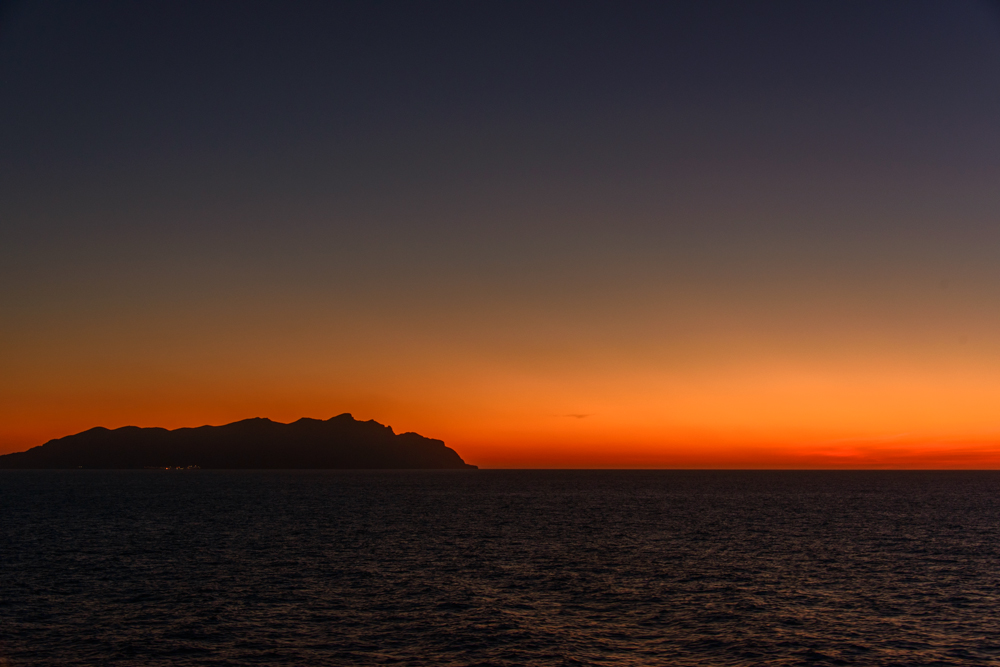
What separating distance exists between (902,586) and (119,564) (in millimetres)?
59161

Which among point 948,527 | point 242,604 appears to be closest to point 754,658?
point 242,604

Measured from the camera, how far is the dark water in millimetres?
33906

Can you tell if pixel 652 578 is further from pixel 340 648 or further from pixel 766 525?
pixel 766 525

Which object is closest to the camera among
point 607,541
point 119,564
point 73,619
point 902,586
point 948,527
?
point 73,619

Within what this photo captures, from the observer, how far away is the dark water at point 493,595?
111 feet

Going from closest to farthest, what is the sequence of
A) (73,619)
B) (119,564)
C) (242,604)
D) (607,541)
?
(73,619), (242,604), (119,564), (607,541)

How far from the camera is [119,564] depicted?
5669 cm

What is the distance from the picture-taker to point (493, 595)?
45.8 metres

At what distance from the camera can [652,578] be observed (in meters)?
51.9

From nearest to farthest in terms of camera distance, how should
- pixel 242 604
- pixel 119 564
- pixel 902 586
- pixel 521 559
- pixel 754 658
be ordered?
pixel 754 658 → pixel 242 604 → pixel 902 586 → pixel 119 564 → pixel 521 559

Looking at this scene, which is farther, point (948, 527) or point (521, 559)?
point (948, 527)

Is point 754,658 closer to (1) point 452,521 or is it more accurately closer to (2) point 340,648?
(2) point 340,648

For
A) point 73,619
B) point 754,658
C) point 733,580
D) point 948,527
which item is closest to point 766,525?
point 948,527

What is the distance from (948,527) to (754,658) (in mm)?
77772
